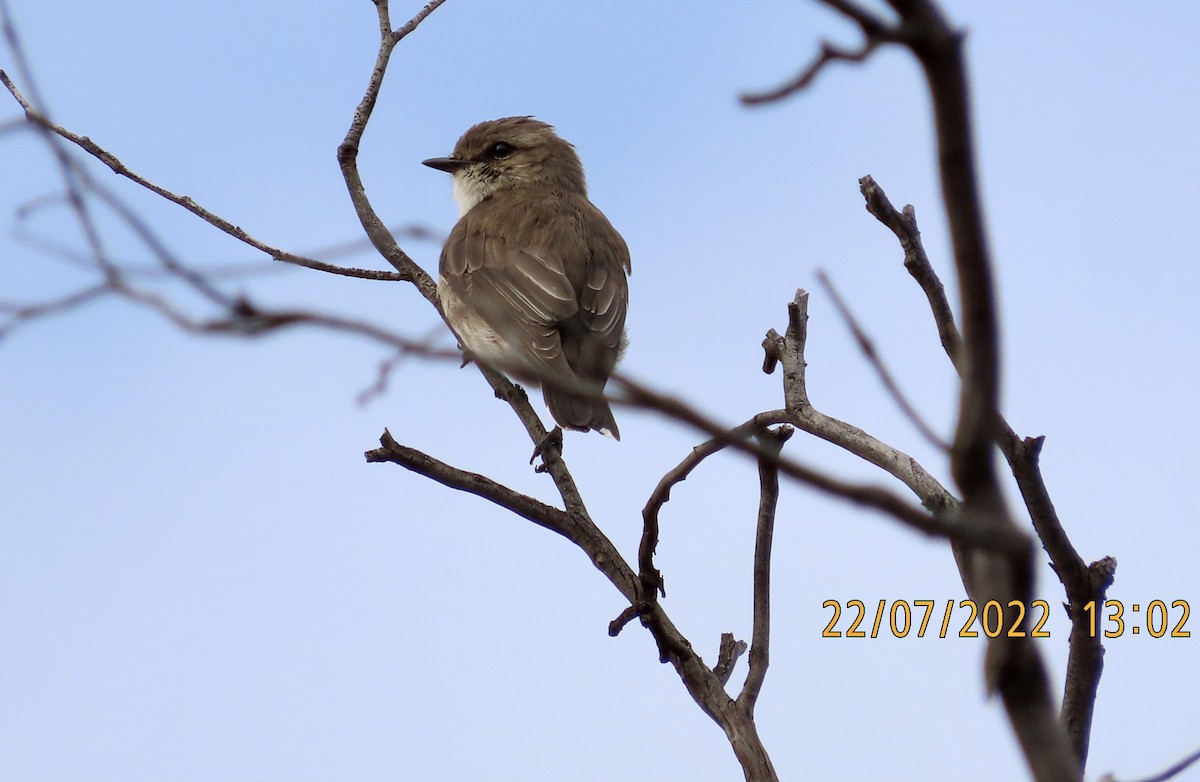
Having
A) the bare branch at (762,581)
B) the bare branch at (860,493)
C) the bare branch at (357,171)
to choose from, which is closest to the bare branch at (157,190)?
the bare branch at (357,171)

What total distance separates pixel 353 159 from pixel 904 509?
4.19 meters

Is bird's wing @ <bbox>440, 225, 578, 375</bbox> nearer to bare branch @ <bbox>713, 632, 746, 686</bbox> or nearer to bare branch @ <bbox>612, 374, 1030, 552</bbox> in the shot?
bare branch @ <bbox>713, 632, 746, 686</bbox>

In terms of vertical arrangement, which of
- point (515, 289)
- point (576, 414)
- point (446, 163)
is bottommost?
point (576, 414)

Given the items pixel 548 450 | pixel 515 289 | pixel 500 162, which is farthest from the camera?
pixel 500 162

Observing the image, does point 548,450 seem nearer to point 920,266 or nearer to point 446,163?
point 920,266

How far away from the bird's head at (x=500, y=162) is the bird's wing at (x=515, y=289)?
0.95 meters

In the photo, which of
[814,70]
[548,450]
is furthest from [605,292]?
[814,70]

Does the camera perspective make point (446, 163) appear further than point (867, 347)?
Yes

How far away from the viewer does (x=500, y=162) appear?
24.0 ft

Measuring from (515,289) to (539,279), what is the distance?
132 mm

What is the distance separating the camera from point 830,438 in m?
3.03

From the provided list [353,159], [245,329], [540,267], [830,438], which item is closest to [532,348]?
[540,267]

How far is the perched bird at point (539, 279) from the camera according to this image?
5426mm

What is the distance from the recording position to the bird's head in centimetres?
725
